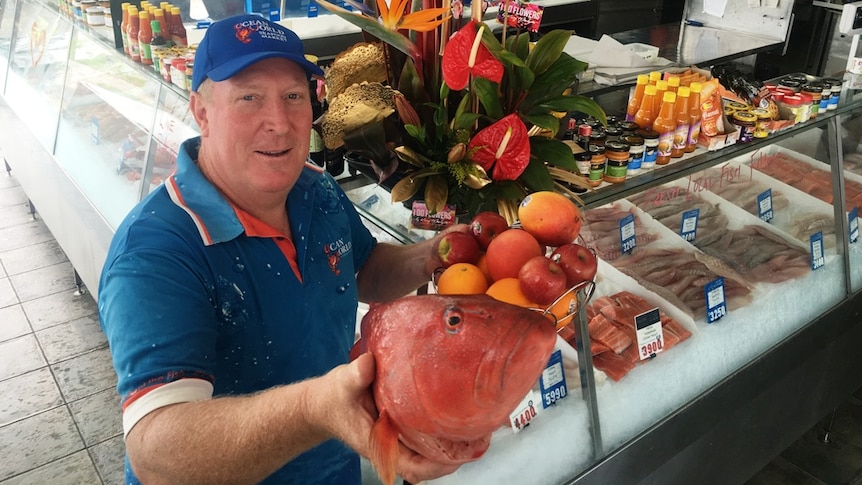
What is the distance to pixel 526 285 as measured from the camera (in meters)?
1.23

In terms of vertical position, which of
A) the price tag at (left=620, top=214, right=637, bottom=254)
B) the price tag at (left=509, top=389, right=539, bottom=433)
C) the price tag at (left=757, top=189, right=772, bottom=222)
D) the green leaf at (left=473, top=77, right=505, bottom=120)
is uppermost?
the green leaf at (left=473, top=77, right=505, bottom=120)

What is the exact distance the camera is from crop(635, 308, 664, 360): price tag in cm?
251

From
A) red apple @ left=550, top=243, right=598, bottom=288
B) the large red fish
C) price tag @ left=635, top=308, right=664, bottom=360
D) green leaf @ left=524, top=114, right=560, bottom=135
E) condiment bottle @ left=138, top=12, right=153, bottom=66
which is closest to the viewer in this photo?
the large red fish

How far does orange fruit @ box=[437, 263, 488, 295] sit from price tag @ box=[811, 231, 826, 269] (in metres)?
2.36

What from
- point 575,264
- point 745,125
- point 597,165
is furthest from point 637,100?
point 575,264

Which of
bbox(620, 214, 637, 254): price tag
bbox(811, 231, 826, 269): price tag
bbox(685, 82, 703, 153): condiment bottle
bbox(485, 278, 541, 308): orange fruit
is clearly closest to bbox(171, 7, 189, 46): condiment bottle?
bbox(620, 214, 637, 254): price tag

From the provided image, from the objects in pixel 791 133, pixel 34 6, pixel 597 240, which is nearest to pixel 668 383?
pixel 597 240

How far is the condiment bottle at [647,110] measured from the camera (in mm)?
2762

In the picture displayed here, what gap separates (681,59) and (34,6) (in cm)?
458

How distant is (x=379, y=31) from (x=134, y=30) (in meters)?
2.28

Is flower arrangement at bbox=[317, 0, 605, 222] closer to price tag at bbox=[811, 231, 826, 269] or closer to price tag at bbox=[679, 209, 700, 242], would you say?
price tag at bbox=[679, 209, 700, 242]

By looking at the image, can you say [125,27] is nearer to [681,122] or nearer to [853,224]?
[681,122]

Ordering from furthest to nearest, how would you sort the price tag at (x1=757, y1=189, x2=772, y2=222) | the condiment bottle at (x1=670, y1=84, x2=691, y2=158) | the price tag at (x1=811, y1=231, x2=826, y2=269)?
the price tag at (x1=757, y1=189, x2=772, y2=222)
the price tag at (x1=811, y1=231, x2=826, y2=269)
the condiment bottle at (x1=670, y1=84, x2=691, y2=158)

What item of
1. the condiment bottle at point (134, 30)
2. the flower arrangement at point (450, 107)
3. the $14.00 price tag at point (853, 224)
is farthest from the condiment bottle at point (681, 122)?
the condiment bottle at point (134, 30)
